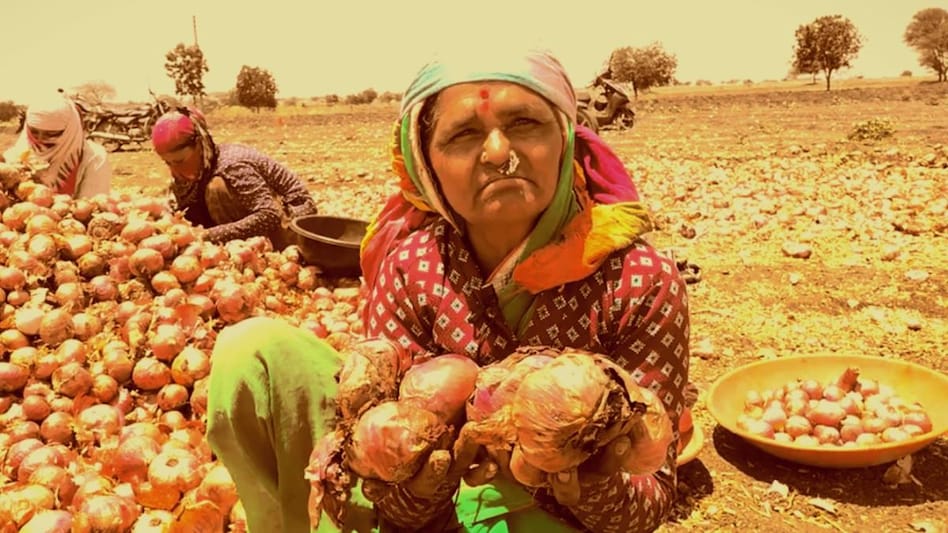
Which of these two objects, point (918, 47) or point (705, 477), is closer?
point (705, 477)

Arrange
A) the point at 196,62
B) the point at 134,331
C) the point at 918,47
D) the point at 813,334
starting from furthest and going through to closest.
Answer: the point at 918,47
the point at 196,62
the point at 813,334
the point at 134,331

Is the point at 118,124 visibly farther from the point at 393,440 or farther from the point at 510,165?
the point at 393,440

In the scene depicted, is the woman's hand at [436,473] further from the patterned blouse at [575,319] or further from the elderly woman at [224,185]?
the elderly woman at [224,185]

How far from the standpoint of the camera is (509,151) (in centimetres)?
144

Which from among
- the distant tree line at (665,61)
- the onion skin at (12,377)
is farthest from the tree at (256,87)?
the onion skin at (12,377)

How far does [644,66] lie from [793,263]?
46681 mm

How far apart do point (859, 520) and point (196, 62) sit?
123 feet

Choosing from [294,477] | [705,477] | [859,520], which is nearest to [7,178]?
[294,477]

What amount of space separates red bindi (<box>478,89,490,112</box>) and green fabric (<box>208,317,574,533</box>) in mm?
621

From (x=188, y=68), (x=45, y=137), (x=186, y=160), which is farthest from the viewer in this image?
(x=188, y=68)

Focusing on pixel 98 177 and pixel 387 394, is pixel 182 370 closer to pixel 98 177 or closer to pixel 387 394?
pixel 387 394

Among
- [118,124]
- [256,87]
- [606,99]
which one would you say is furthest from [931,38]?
[118,124]

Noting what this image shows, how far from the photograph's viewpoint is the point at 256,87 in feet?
133

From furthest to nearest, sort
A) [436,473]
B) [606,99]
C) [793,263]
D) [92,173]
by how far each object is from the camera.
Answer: [606,99]
[793,263]
[92,173]
[436,473]
